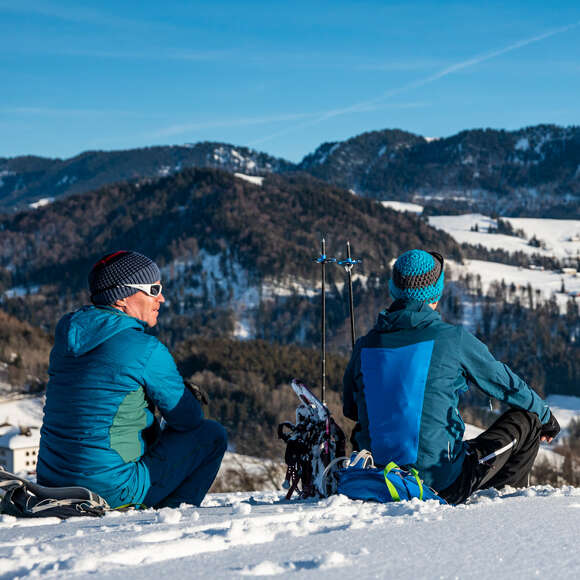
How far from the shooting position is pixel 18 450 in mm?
60938

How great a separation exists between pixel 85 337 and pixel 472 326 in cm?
16583

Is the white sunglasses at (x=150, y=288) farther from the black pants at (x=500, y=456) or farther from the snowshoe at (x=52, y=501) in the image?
the black pants at (x=500, y=456)

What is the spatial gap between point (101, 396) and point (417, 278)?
6.56ft

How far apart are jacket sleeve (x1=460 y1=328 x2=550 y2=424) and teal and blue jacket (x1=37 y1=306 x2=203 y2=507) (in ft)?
5.70

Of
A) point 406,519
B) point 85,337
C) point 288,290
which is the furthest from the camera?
Result: point 288,290

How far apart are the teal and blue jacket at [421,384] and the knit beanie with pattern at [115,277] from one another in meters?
1.45

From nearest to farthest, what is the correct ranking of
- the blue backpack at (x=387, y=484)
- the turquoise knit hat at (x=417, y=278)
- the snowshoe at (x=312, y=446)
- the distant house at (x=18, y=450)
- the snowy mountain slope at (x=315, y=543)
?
the snowy mountain slope at (x=315, y=543)
the blue backpack at (x=387, y=484)
the turquoise knit hat at (x=417, y=278)
the snowshoe at (x=312, y=446)
the distant house at (x=18, y=450)

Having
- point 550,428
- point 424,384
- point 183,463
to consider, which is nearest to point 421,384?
point 424,384

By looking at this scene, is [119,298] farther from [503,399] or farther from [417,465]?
[503,399]

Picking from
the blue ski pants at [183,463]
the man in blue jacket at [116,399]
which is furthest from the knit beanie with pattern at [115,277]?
the blue ski pants at [183,463]

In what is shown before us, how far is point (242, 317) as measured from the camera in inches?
7018

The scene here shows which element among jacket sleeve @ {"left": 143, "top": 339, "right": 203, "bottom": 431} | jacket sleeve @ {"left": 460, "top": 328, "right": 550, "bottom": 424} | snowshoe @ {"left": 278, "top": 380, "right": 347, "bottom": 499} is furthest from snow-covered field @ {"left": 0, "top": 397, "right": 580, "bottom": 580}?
snowshoe @ {"left": 278, "top": 380, "right": 347, "bottom": 499}

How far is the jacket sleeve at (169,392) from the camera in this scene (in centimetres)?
400

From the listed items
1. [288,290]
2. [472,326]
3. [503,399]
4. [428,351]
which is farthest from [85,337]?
Result: [288,290]
